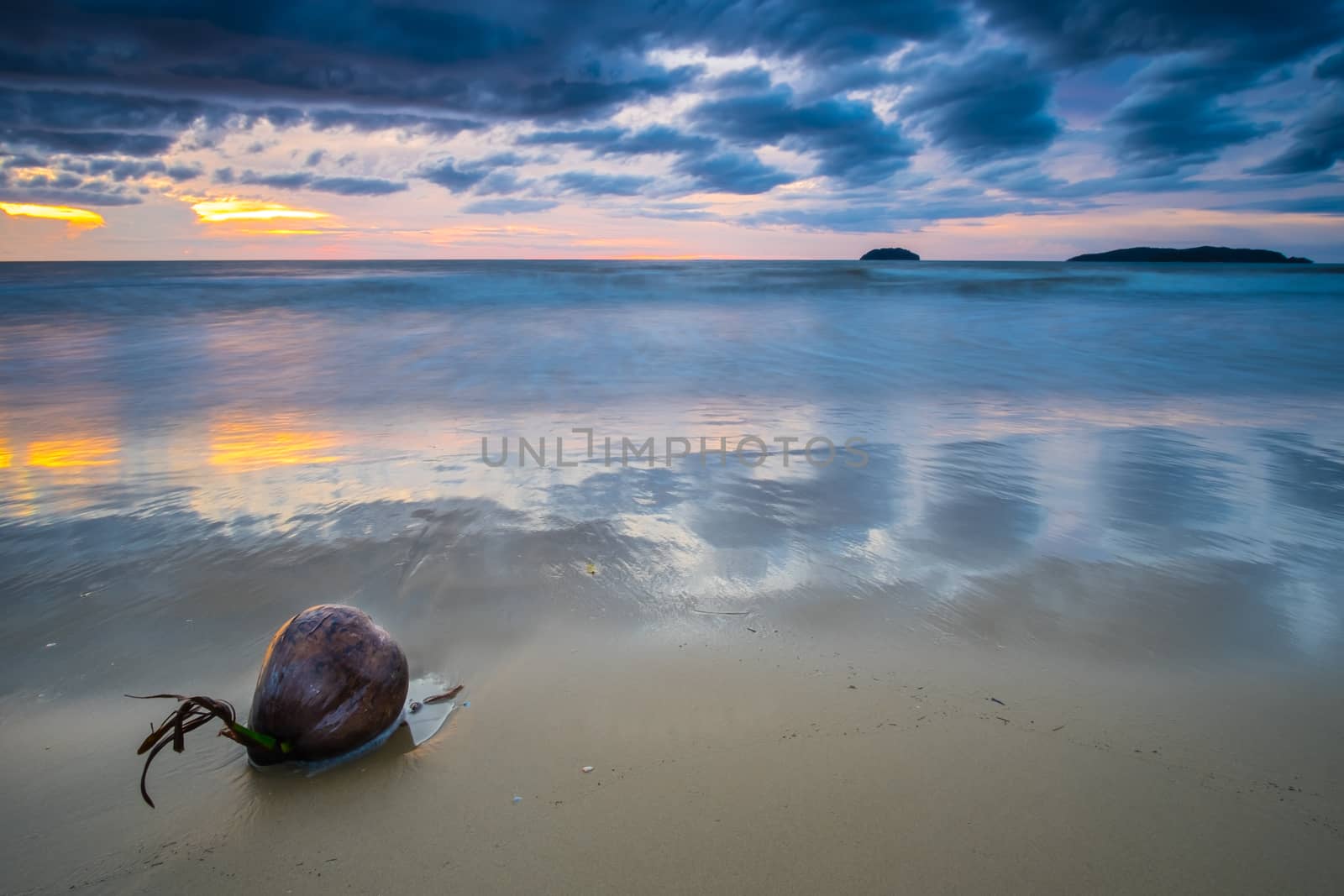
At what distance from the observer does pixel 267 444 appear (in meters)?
5.98

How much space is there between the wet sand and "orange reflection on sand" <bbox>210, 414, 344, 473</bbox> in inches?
129

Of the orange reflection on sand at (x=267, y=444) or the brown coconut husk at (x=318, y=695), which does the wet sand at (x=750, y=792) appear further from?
the orange reflection on sand at (x=267, y=444)

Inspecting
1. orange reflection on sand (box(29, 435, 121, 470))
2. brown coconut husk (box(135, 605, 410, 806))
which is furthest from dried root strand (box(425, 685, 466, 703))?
orange reflection on sand (box(29, 435, 121, 470))

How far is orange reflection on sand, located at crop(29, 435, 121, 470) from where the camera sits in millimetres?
5418

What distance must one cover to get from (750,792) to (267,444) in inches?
220

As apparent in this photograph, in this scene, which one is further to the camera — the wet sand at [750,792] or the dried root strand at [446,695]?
the dried root strand at [446,695]

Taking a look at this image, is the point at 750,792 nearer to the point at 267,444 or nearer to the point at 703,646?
the point at 703,646

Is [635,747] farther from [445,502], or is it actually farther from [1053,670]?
[445,502]

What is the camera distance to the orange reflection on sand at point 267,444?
538 centimetres

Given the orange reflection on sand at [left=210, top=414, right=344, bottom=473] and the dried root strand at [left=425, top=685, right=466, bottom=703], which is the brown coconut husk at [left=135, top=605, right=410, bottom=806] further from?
the orange reflection on sand at [left=210, top=414, right=344, bottom=473]

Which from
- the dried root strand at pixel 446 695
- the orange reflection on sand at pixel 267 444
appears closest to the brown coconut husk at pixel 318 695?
the dried root strand at pixel 446 695

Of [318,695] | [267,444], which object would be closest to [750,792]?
[318,695]

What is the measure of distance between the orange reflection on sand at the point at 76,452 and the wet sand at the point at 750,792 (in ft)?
13.4

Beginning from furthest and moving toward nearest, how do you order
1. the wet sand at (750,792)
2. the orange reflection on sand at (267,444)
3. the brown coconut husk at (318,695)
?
1. the orange reflection on sand at (267,444)
2. the brown coconut husk at (318,695)
3. the wet sand at (750,792)
